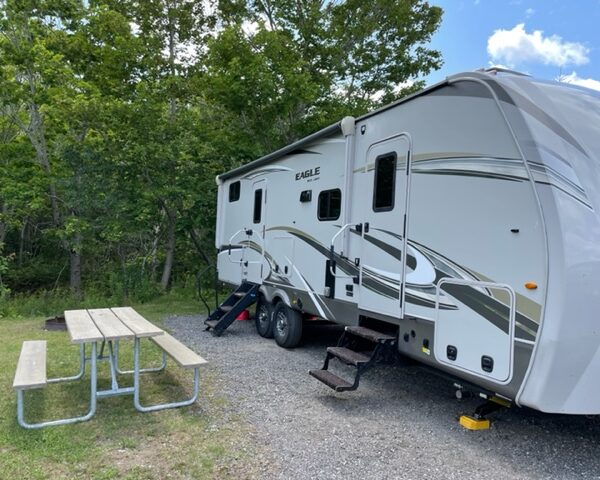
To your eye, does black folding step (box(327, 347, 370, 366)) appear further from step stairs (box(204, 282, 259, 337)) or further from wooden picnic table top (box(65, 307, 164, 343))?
step stairs (box(204, 282, 259, 337))

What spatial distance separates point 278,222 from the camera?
6.96 metres

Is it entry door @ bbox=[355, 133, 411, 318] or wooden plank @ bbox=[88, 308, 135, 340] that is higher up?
entry door @ bbox=[355, 133, 411, 318]

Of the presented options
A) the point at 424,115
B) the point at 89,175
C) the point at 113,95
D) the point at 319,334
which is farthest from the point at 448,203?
the point at 113,95

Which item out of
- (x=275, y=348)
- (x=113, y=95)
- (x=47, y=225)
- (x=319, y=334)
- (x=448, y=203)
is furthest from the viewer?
(x=47, y=225)

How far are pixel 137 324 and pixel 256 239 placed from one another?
3666mm

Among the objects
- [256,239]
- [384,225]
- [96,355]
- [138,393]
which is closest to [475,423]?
[384,225]

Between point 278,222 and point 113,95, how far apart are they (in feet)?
25.2

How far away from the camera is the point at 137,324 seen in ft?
14.0

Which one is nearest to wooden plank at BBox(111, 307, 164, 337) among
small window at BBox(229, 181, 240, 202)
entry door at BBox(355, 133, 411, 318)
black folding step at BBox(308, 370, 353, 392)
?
black folding step at BBox(308, 370, 353, 392)

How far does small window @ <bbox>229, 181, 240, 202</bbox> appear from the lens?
8766 millimetres

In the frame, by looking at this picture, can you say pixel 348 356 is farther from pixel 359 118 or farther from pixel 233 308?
pixel 233 308

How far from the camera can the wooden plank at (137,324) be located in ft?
12.7

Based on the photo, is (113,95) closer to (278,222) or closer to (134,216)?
(134,216)

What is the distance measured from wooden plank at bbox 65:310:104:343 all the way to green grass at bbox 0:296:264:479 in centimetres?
69
